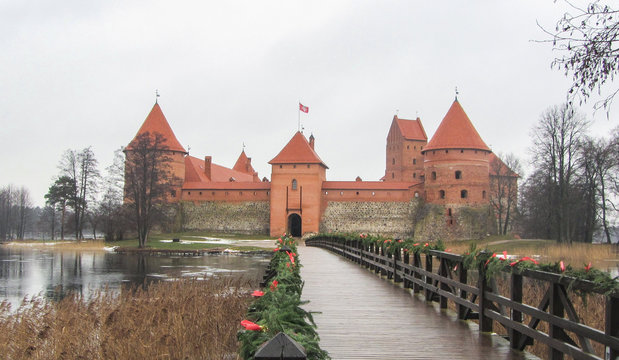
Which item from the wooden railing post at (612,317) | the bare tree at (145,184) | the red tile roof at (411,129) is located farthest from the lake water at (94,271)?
the red tile roof at (411,129)

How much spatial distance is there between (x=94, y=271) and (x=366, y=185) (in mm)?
24232

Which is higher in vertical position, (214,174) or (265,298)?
(214,174)

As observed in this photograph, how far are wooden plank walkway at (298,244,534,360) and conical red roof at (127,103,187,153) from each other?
120 ft

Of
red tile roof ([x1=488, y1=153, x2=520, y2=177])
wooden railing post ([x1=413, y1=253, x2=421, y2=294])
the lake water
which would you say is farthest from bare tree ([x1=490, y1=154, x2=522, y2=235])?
wooden railing post ([x1=413, y1=253, x2=421, y2=294])

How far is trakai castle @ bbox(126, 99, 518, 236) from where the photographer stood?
39.8m

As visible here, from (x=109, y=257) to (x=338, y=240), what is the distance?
13.3 metres

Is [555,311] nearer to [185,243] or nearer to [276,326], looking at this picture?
[276,326]

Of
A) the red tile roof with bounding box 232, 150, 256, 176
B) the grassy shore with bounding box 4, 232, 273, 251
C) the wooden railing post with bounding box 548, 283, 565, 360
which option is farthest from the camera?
the red tile roof with bounding box 232, 150, 256, 176

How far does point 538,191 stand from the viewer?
103 feet

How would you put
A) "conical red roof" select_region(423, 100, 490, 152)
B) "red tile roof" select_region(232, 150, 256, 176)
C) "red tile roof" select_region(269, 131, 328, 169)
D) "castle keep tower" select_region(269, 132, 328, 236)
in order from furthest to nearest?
"red tile roof" select_region(232, 150, 256, 176) → "red tile roof" select_region(269, 131, 328, 169) → "castle keep tower" select_region(269, 132, 328, 236) → "conical red roof" select_region(423, 100, 490, 152)

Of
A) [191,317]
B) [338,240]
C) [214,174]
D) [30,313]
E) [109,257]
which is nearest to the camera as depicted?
[191,317]

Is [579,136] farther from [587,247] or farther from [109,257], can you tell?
[109,257]

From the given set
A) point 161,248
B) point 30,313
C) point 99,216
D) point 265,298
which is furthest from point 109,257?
point 265,298

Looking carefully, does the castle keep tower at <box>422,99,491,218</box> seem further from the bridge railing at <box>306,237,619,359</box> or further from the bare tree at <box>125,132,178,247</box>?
the bridge railing at <box>306,237,619,359</box>
